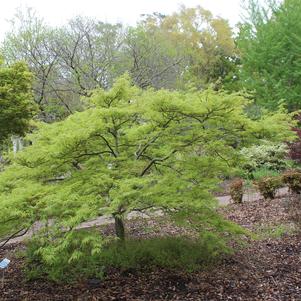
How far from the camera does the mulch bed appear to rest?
16.6 feet

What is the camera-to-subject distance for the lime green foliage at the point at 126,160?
14.7 feet

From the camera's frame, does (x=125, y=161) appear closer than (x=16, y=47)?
Yes

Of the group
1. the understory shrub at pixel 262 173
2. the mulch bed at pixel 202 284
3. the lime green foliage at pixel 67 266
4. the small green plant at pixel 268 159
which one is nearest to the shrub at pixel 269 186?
the understory shrub at pixel 262 173

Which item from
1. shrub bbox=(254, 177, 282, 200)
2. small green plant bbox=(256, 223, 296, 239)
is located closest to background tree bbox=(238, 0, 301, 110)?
A: shrub bbox=(254, 177, 282, 200)

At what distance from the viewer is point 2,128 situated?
8688 millimetres

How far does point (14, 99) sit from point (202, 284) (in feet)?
17.6

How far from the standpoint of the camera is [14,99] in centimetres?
830

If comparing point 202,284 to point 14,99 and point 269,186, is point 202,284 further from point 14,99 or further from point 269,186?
point 269,186

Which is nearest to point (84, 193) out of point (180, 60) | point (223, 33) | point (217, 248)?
point (217, 248)

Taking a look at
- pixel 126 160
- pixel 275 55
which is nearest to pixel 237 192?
pixel 126 160

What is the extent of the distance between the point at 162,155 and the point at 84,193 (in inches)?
49.3

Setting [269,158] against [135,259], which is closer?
[135,259]

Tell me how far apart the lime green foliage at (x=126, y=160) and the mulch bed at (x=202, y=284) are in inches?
26.2

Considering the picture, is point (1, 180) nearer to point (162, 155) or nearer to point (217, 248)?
point (162, 155)
